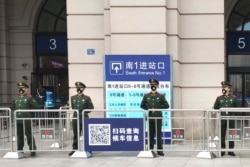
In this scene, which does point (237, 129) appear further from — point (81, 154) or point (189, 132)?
point (81, 154)

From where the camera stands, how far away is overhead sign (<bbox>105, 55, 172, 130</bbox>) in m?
11.9

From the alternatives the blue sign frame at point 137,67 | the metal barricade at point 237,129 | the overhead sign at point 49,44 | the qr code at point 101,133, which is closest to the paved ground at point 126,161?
the metal barricade at point 237,129

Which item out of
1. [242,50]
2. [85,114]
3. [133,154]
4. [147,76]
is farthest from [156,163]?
[242,50]

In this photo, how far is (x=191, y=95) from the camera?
12.9 m

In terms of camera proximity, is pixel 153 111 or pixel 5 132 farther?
pixel 5 132

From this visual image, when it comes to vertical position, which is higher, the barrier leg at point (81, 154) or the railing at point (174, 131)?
the railing at point (174, 131)

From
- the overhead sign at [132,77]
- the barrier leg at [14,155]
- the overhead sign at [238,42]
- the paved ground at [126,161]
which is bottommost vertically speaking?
the paved ground at [126,161]

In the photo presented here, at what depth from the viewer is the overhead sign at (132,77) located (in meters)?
11.9

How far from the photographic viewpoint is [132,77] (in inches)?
470

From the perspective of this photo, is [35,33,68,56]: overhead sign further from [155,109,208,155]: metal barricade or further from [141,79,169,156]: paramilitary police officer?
[155,109,208,155]: metal barricade

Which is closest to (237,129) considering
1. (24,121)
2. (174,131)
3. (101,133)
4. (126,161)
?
(174,131)

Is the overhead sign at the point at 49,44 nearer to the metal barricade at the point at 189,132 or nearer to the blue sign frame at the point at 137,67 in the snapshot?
the blue sign frame at the point at 137,67

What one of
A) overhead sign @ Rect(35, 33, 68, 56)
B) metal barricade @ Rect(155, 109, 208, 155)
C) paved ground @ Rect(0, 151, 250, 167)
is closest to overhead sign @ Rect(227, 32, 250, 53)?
overhead sign @ Rect(35, 33, 68, 56)

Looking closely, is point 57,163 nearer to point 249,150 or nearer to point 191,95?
point 249,150
